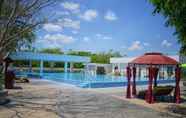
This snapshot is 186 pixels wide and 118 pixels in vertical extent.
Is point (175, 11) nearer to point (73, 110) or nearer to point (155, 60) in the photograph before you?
point (155, 60)

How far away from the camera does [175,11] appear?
553 inches

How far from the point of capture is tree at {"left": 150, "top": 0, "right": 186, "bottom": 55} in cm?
1311

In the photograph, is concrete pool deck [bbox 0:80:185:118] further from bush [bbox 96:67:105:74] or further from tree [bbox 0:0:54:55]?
bush [bbox 96:67:105:74]

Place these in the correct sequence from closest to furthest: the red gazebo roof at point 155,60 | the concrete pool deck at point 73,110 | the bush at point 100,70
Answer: the concrete pool deck at point 73,110
the red gazebo roof at point 155,60
the bush at point 100,70

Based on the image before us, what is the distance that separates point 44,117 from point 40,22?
17.5 ft

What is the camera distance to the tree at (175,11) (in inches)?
516

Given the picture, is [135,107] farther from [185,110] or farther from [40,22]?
[40,22]

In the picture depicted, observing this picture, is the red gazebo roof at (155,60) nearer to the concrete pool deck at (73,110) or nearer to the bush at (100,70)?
the concrete pool deck at (73,110)

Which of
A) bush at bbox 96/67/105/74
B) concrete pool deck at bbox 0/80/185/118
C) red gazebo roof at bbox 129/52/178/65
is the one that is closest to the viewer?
concrete pool deck at bbox 0/80/185/118

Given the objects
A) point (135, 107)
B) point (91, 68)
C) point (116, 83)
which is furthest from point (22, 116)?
point (91, 68)

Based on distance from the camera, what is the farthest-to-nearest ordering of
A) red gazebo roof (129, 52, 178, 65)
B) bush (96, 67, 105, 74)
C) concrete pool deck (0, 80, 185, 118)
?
bush (96, 67, 105, 74) → red gazebo roof (129, 52, 178, 65) → concrete pool deck (0, 80, 185, 118)

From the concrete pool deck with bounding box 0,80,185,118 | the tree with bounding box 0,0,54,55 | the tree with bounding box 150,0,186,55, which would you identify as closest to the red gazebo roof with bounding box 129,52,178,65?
the tree with bounding box 150,0,186,55

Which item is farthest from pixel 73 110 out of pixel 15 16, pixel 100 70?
pixel 100 70

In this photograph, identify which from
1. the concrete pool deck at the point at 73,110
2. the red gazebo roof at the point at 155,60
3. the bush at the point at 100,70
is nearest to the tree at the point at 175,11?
the red gazebo roof at the point at 155,60
